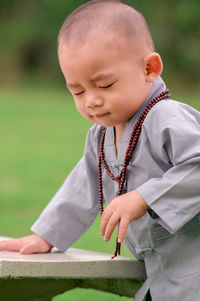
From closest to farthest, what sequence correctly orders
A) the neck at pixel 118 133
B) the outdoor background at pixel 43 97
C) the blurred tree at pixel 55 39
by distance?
the neck at pixel 118 133, the outdoor background at pixel 43 97, the blurred tree at pixel 55 39

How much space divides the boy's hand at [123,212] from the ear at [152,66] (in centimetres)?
42

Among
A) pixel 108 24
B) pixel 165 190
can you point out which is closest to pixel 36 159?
pixel 108 24

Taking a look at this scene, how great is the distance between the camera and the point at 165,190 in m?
2.13

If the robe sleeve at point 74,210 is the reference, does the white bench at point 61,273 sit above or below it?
below

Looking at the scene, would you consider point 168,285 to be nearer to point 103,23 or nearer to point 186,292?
point 186,292

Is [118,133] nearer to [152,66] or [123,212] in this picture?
[152,66]

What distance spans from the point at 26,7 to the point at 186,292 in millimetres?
22992

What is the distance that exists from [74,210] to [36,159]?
5.24 metres

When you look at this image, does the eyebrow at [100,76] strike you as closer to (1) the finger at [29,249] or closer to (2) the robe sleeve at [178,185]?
(2) the robe sleeve at [178,185]

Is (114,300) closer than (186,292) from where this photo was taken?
No

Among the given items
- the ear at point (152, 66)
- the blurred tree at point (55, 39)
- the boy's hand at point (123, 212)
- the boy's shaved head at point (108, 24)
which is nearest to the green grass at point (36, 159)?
the boy's hand at point (123, 212)

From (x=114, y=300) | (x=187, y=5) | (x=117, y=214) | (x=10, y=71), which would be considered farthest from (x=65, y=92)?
(x=117, y=214)

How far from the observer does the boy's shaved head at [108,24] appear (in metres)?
2.24

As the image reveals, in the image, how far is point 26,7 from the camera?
24406mm
